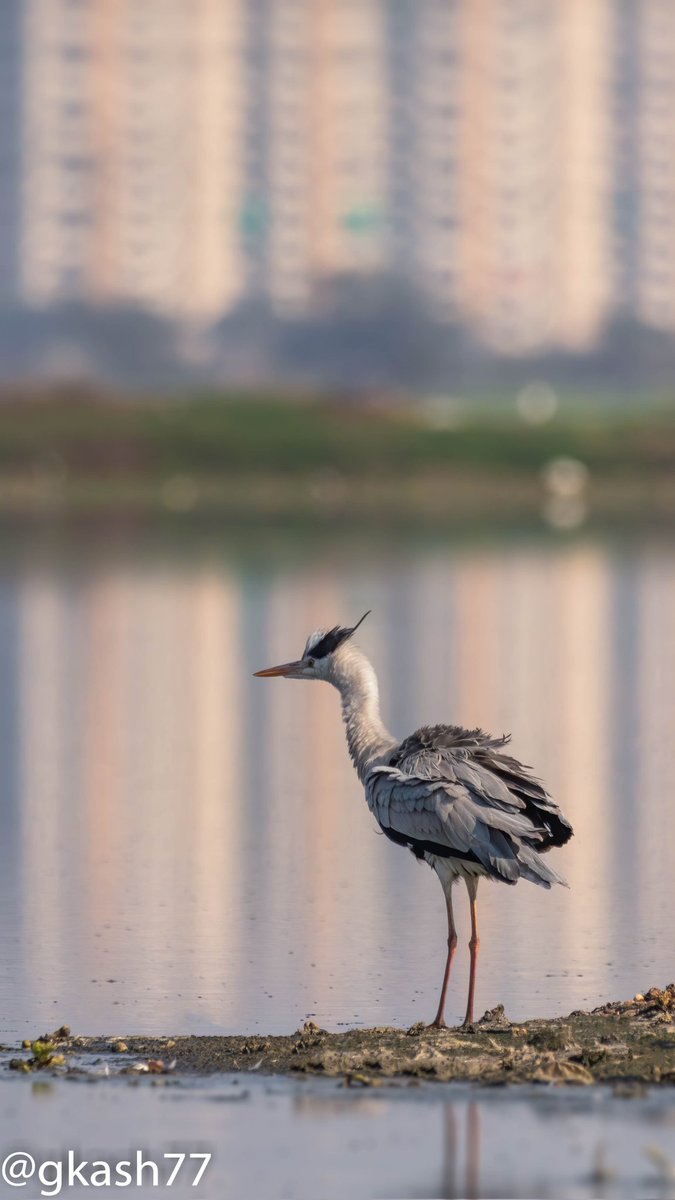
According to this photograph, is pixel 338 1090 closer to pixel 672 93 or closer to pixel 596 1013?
pixel 596 1013

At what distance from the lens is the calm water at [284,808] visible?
10.6 m

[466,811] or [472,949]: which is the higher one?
[466,811]

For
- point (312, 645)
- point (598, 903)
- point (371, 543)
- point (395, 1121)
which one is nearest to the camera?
point (395, 1121)

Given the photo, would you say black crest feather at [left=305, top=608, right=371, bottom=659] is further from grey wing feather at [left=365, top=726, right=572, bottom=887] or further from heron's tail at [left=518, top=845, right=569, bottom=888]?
heron's tail at [left=518, top=845, right=569, bottom=888]

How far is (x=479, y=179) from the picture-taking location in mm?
144125

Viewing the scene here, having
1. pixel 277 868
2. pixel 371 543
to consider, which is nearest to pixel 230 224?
pixel 371 543

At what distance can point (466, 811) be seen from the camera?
9.46m

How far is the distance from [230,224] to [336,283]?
624 inches

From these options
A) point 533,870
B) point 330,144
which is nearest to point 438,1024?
point 533,870

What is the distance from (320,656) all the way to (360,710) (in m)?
0.46

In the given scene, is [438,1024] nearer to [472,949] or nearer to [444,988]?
[444,988]

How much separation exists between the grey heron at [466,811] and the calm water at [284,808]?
722 millimetres

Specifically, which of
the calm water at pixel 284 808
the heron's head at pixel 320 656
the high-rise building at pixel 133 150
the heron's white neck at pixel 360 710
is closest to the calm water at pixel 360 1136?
the calm water at pixel 284 808

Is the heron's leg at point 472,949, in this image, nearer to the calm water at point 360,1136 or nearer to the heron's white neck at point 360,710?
the heron's white neck at point 360,710
